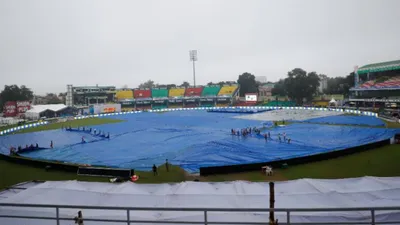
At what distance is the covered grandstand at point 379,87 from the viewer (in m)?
58.9

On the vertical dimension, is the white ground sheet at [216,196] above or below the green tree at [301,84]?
below

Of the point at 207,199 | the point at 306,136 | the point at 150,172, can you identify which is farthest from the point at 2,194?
the point at 306,136

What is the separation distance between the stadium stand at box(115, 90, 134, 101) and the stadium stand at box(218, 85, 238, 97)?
3076 centimetres

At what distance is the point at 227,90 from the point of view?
9738 cm

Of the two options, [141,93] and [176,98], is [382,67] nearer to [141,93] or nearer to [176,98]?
[176,98]

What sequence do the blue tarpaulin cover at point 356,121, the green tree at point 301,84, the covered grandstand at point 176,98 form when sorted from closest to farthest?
1. the blue tarpaulin cover at point 356,121
2. the green tree at point 301,84
3. the covered grandstand at point 176,98

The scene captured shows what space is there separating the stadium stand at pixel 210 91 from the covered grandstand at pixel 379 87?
42620 millimetres

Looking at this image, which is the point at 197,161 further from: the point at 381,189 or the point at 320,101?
the point at 320,101

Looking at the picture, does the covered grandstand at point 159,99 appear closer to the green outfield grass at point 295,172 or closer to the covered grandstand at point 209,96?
the covered grandstand at point 209,96

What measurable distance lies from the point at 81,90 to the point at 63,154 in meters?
74.4

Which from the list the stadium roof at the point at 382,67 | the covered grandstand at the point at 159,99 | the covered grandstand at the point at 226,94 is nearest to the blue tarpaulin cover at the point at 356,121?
the stadium roof at the point at 382,67

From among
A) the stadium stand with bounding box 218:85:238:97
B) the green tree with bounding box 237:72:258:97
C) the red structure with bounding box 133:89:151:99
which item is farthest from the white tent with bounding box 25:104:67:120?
the green tree with bounding box 237:72:258:97

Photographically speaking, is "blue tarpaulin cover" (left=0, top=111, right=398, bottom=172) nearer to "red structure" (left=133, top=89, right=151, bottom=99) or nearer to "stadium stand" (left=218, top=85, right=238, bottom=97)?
"stadium stand" (left=218, top=85, right=238, bottom=97)

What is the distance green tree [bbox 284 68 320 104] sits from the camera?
3091 inches
